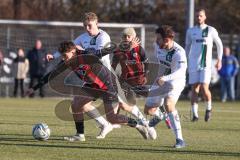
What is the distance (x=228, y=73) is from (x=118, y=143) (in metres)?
16.7

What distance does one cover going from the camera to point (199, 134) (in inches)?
556

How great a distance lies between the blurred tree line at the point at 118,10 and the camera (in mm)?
39062

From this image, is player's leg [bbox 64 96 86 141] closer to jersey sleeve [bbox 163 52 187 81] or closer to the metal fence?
jersey sleeve [bbox 163 52 187 81]

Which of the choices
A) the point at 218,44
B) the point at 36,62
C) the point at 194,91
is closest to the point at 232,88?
the point at 36,62

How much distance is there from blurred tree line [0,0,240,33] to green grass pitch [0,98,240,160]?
72.9 ft

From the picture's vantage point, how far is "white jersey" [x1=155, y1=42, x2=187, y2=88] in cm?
1190

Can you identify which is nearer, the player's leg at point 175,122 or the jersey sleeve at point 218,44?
the player's leg at point 175,122

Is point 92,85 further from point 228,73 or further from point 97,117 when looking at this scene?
point 228,73

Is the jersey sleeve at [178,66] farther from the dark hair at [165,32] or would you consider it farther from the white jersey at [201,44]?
the white jersey at [201,44]

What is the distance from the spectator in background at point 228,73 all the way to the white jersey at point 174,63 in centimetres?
1622

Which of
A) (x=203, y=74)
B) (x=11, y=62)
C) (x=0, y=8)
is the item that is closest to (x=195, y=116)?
(x=203, y=74)

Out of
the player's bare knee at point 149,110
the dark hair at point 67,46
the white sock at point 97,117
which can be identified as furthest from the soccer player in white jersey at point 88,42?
the player's bare knee at point 149,110

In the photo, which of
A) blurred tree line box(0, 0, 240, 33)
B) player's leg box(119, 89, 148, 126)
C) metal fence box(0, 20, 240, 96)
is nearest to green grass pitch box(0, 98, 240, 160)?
player's leg box(119, 89, 148, 126)

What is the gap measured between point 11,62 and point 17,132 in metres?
16.6
